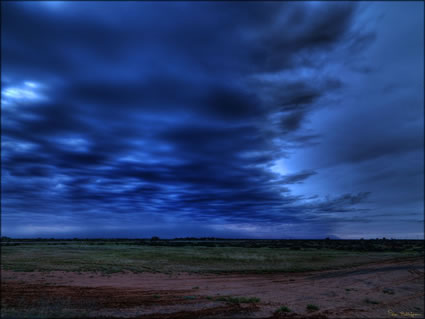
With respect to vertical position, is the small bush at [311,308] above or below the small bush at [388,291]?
above

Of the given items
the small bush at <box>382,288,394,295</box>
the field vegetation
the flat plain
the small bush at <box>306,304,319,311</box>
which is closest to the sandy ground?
the flat plain

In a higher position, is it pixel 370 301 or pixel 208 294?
pixel 208 294

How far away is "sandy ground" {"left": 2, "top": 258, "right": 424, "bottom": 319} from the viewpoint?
1485 cm

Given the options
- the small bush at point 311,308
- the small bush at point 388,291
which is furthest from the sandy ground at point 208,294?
the small bush at point 311,308

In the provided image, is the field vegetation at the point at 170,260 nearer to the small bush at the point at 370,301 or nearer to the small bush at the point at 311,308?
the small bush at the point at 370,301

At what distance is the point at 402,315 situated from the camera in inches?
663

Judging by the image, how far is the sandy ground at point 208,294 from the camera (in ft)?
48.7

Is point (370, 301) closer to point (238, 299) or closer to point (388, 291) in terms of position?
point (388, 291)

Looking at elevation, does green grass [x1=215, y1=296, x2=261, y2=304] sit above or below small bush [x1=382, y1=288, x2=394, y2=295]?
Answer: above

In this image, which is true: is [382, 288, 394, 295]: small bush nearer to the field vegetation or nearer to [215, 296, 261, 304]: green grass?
the field vegetation

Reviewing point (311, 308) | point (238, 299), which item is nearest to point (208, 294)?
point (238, 299)

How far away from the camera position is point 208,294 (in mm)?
19188

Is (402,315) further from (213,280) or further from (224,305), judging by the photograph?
(213,280)

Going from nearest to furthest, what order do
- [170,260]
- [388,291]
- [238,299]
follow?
[238,299] → [388,291] → [170,260]
